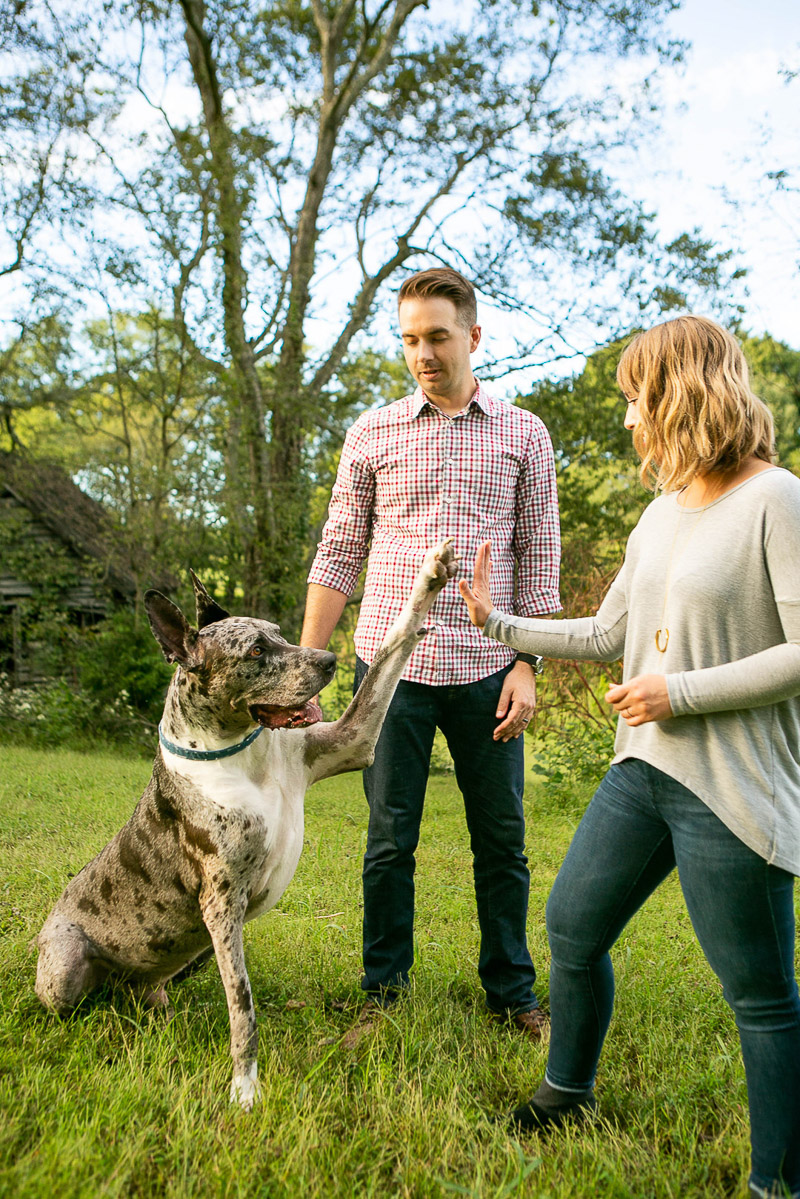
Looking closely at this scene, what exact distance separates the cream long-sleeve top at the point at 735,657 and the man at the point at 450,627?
1.07 m

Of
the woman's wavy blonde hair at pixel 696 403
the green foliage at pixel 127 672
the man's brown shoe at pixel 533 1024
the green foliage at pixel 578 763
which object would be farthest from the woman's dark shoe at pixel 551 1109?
the green foliage at pixel 127 672

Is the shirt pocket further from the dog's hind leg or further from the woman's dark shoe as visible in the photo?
→ the dog's hind leg

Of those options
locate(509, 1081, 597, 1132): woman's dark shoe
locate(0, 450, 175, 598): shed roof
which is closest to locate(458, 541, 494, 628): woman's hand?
locate(509, 1081, 597, 1132): woman's dark shoe

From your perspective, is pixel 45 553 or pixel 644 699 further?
pixel 45 553

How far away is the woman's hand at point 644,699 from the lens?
81.9 inches

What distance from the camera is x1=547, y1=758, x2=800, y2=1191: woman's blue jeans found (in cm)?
198

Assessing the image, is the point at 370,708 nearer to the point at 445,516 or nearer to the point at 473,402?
the point at 445,516

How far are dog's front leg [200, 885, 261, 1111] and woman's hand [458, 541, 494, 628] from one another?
1.18 meters

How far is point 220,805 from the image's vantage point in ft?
9.39

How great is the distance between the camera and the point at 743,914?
1.99 m

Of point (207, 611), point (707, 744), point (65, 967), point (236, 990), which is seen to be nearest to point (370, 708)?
point (207, 611)

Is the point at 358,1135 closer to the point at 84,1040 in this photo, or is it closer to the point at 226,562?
the point at 84,1040

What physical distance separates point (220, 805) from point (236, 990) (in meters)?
0.56

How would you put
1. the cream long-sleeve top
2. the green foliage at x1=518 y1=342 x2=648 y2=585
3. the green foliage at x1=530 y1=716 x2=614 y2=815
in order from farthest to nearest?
the green foliage at x1=518 y1=342 x2=648 y2=585 → the green foliage at x1=530 y1=716 x2=614 y2=815 → the cream long-sleeve top
